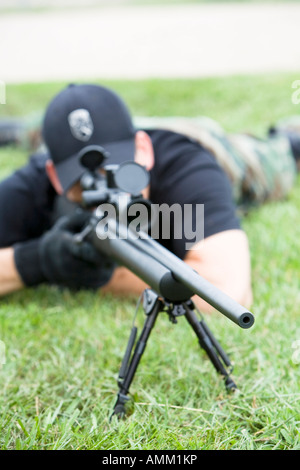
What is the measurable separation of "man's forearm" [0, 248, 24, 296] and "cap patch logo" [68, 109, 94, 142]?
0.75 meters

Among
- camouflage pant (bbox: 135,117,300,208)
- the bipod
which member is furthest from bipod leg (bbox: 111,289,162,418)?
camouflage pant (bbox: 135,117,300,208)

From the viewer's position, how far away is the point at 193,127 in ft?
11.8

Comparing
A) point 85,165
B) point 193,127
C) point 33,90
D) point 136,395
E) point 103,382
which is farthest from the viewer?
point 33,90

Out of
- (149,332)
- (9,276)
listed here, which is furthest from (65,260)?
(149,332)

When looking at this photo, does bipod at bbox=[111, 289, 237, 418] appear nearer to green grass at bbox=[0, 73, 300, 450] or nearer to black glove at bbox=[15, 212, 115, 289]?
green grass at bbox=[0, 73, 300, 450]

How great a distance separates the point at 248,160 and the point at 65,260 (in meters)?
1.91

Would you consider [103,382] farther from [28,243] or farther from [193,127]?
[193,127]

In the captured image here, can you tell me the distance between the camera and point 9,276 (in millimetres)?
2754

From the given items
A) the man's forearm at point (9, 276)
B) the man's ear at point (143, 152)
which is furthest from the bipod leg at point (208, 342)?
the man's forearm at point (9, 276)

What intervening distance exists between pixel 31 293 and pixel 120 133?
960 mm

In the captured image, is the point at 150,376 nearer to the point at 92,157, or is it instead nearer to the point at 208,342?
the point at 208,342

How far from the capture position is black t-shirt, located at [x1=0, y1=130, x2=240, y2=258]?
254 cm
